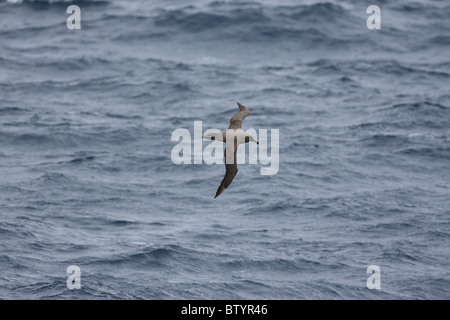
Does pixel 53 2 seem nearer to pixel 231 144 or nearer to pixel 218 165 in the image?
pixel 218 165

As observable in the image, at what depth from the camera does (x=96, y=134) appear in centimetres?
3325

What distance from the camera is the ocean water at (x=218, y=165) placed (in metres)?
24.7

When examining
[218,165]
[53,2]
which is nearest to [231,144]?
[218,165]

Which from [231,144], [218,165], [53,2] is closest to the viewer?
[231,144]

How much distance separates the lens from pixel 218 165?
31891 millimetres

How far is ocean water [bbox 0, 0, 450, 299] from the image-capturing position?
24656 mm

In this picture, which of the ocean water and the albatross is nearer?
the albatross

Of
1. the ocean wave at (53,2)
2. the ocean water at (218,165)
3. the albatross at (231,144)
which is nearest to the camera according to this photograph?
the albatross at (231,144)

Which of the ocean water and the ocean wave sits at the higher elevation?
the ocean wave

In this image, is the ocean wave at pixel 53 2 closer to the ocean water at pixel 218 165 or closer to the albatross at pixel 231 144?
the ocean water at pixel 218 165

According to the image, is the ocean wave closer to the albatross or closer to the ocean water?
the ocean water

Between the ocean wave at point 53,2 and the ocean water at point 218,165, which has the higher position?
the ocean wave at point 53,2

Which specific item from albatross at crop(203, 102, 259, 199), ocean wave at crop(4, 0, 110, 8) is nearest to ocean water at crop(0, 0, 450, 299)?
ocean wave at crop(4, 0, 110, 8)

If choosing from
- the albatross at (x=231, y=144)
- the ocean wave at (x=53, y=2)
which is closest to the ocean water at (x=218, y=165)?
the ocean wave at (x=53, y=2)
